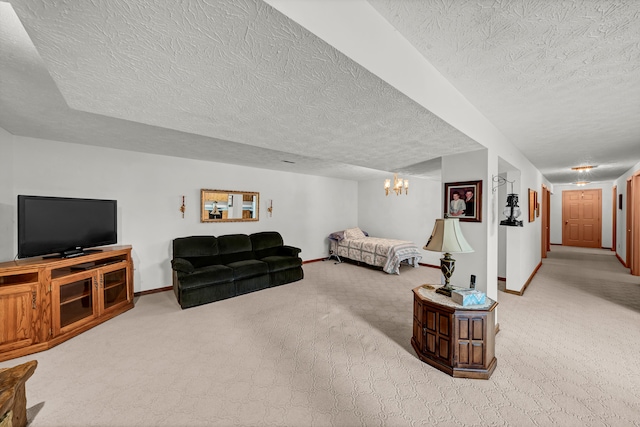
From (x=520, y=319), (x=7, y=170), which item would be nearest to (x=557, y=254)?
(x=520, y=319)

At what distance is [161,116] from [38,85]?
97 cm

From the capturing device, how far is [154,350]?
8.25ft

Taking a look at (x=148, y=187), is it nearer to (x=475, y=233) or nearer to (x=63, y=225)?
(x=63, y=225)

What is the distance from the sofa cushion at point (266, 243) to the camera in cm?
516

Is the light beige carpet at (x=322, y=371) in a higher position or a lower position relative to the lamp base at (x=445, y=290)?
lower

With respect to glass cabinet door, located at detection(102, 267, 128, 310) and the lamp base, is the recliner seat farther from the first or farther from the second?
the lamp base

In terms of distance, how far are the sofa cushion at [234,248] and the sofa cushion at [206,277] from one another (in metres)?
0.54

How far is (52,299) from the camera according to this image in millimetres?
2604

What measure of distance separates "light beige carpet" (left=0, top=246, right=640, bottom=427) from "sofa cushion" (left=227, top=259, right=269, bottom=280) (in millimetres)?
517

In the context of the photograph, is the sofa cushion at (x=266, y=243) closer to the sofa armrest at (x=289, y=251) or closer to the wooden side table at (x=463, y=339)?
the sofa armrest at (x=289, y=251)

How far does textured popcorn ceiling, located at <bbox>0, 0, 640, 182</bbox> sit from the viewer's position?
102cm

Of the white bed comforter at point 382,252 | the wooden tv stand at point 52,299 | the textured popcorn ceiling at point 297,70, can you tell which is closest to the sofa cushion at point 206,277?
the wooden tv stand at point 52,299

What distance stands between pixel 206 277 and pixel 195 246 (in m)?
0.89

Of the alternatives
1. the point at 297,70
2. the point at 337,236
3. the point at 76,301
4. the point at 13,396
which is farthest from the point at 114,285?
the point at 337,236
